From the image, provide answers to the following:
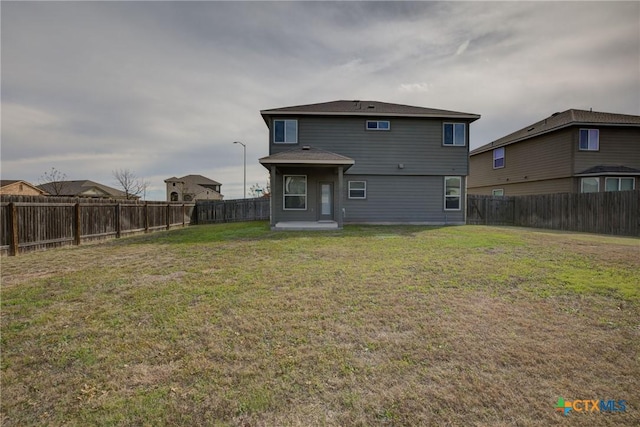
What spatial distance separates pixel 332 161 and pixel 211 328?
1009 cm

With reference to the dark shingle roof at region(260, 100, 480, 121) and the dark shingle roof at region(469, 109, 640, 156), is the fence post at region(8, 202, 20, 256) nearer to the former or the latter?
the dark shingle roof at region(260, 100, 480, 121)

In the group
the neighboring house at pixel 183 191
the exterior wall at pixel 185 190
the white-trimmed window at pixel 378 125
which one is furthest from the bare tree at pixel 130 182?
the white-trimmed window at pixel 378 125

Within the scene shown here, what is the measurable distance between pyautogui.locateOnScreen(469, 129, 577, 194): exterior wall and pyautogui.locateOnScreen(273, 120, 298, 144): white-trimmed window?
16.0 meters

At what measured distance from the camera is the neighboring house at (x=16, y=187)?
36.5 metres

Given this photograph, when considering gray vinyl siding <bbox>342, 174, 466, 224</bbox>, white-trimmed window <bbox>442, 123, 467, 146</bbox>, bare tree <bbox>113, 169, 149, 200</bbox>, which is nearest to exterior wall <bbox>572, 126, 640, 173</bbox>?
white-trimmed window <bbox>442, 123, 467, 146</bbox>

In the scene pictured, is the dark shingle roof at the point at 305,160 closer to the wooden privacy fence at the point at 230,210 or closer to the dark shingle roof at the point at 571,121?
the wooden privacy fence at the point at 230,210

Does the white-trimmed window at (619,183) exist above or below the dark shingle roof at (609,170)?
below

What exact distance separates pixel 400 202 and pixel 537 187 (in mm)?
11179

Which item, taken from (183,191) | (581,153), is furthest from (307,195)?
(183,191)

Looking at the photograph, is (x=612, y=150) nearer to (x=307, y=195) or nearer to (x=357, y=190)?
(x=357, y=190)

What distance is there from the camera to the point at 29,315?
13.6 ft

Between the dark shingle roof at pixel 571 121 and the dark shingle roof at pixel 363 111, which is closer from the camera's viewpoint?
the dark shingle roof at pixel 363 111

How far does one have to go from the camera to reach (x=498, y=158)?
2373cm

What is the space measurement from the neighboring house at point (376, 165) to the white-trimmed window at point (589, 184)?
304 inches
